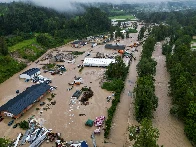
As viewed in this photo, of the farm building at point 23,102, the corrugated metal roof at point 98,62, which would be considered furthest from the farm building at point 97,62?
the farm building at point 23,102

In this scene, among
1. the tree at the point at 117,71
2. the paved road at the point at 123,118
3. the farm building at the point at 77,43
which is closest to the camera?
the paved road at the point at 123,118

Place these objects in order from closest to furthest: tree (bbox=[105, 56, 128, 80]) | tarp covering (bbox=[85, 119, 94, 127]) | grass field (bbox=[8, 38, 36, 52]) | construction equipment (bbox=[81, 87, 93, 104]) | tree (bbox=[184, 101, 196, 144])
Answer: tree (bbox=[184, 101, 196, 144]) → tarp covering (bbox=[85, 119, 94, 127]) → construction equipment (bbox=[81, 87, 93, 104]) → tree (bbox=[105, 56, 128, 80]) → grass field (bbox=[8, 38, 36, 52])

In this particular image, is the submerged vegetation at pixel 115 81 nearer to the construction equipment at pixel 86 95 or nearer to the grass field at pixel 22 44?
the construction equipment at pixel 86 95

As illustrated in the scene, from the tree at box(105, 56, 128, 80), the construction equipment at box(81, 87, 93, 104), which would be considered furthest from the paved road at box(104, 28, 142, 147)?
the construction equipment at box(81, 87, 93, 104)

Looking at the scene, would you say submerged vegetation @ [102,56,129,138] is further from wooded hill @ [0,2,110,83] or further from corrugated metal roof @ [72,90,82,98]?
wooded hill @ [0,2,110,83]

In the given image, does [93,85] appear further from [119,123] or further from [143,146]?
[143,146]

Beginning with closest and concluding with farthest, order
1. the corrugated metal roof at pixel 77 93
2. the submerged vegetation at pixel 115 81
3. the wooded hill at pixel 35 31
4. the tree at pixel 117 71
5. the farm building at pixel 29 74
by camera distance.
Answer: the submerged vegetation at pixel 115 81
the corrugated metal roof at pixel 77 93
the tree at pixel 117 71
the farm building at pixel 29 74
the wooded hill at pixel 35 31

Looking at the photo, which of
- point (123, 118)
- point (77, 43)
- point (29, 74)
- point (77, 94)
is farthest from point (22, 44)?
point (123, 118)

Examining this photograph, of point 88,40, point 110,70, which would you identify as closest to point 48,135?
point 110,70

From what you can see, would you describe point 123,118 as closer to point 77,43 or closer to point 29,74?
point 29,74
